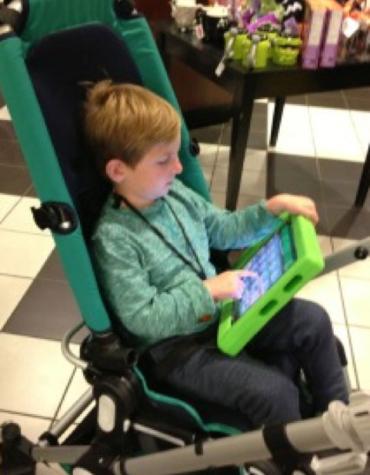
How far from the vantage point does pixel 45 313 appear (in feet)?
5.60

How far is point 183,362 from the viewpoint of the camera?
0.95 m

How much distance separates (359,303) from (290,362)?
89cm

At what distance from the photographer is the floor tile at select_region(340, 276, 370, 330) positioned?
1775 millimetres

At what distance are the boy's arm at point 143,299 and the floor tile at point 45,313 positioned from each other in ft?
2.46

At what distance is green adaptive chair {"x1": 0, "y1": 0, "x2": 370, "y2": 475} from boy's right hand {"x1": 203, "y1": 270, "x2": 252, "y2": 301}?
0.66 ft

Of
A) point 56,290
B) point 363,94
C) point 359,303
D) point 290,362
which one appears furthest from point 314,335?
point 363,94

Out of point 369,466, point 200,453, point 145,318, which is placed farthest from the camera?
point 369,466

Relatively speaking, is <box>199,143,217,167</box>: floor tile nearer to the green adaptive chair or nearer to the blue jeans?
the green adaptive chair

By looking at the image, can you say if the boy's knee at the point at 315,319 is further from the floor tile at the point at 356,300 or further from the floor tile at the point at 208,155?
the floor tile at the point at 208,155

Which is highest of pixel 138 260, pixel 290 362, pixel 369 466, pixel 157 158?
pixel 157 158

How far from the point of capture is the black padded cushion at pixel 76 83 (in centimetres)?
90

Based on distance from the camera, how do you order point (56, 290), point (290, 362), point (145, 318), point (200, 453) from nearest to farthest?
point (200, 453) < point (145, 318) < point (290, 362) < point (56, 290)

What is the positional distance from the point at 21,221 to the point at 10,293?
455mm

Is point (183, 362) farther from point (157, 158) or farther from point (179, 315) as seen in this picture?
point (157, 158)
